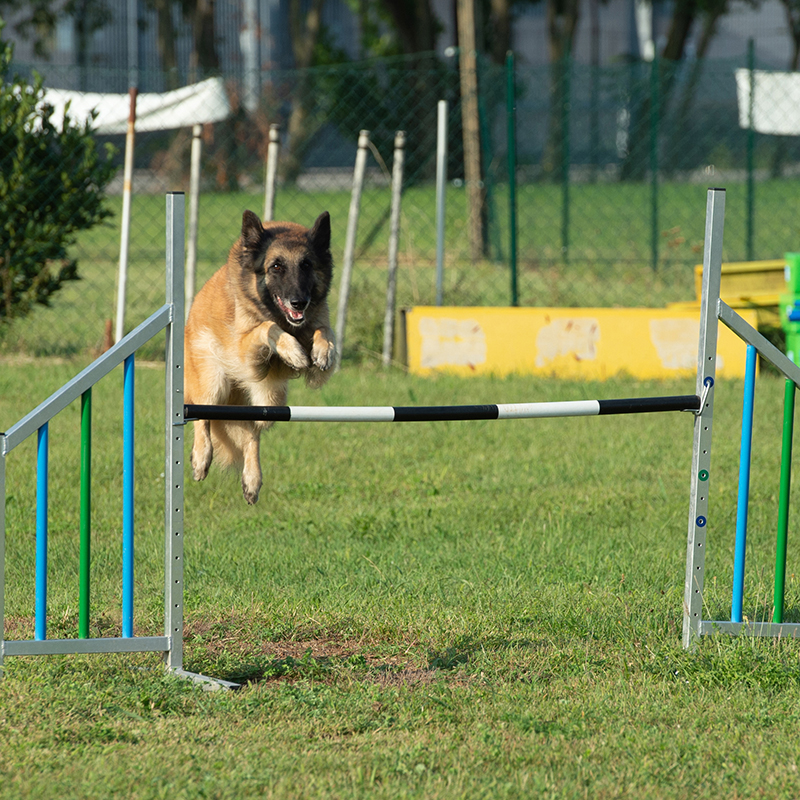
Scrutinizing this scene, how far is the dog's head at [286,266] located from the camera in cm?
420

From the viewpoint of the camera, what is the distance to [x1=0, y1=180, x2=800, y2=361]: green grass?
34.9 ft

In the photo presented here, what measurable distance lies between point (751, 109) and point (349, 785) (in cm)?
1143

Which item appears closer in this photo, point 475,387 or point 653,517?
point 653,517

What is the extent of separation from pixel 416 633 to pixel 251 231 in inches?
71.0

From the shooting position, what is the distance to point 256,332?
4.25 meters

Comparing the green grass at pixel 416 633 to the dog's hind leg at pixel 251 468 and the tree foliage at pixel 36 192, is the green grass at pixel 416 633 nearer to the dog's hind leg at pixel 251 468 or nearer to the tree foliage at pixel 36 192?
the dog's hind leg at pixel 251 468

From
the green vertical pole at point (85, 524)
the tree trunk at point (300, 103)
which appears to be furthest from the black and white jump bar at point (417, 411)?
the tree trunk at point (300, 103)

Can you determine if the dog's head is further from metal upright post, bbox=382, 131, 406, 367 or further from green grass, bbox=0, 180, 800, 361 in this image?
green grass, bbox=0, 180, 800, 361

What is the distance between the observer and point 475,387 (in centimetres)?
843

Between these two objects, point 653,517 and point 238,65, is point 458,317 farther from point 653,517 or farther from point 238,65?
point 238,65

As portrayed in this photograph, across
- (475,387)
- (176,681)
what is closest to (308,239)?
(176,681)

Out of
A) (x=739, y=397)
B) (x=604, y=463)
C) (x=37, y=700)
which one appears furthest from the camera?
(x=739, y=397)

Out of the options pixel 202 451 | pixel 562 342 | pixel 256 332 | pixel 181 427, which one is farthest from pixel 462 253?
pixel 181 427

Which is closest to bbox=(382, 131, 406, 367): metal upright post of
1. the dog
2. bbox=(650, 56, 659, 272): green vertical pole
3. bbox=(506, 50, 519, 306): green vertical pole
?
bbox=(506, 50, 519, 306): green vertical pole
